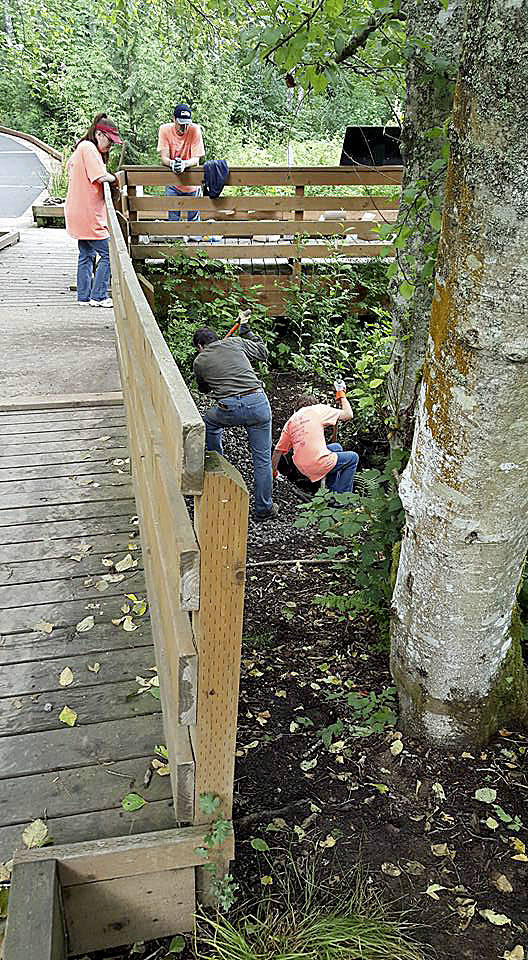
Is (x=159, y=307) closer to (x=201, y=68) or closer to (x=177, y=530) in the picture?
(x=177, y=530)

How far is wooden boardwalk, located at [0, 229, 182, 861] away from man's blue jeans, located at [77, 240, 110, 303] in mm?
2369

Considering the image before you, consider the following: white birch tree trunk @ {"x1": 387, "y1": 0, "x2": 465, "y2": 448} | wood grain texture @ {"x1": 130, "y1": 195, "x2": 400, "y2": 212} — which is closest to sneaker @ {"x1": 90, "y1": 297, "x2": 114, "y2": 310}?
wood grain texture @ {"x1": 130, "y1": 195, "x2": 400, "y2": 212}

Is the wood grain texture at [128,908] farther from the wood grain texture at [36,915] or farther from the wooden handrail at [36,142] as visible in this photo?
the wooden handrail at [36,142]

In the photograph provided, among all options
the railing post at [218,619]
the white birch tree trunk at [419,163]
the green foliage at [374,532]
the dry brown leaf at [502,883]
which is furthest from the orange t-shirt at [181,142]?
the dry brown leaf at [502,883]

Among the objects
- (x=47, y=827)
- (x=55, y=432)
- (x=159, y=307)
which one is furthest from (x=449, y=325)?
(x=159, y=307)

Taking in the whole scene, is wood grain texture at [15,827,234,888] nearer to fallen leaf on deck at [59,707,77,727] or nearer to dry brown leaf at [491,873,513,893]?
fallen leaf on deck at [59,707,77,727]

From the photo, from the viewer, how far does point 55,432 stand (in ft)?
17.2

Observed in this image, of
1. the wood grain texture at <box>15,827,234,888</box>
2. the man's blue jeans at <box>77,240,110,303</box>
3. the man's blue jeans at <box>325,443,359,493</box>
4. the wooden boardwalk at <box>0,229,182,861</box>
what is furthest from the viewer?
the man's blue jeans at <box>77,240,110,303</box>

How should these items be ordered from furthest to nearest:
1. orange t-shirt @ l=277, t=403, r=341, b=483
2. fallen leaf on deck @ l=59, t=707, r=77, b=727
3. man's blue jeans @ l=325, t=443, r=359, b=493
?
man's blue jeans @ l=325, t=443, r=359, b=493
orange t-shirt @ l=277, t=403, r=341, b=483
fallen leaf on deck @ l=59, t=707, r=77, b=727

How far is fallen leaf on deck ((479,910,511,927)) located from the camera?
2281mm

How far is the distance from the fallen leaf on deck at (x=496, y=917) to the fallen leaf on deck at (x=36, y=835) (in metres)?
1.36

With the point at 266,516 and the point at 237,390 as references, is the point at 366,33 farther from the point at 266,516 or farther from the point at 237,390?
the point at 266,516

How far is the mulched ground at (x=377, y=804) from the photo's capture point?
7.64ft

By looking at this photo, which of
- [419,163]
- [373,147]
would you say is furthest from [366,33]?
[373,147]
